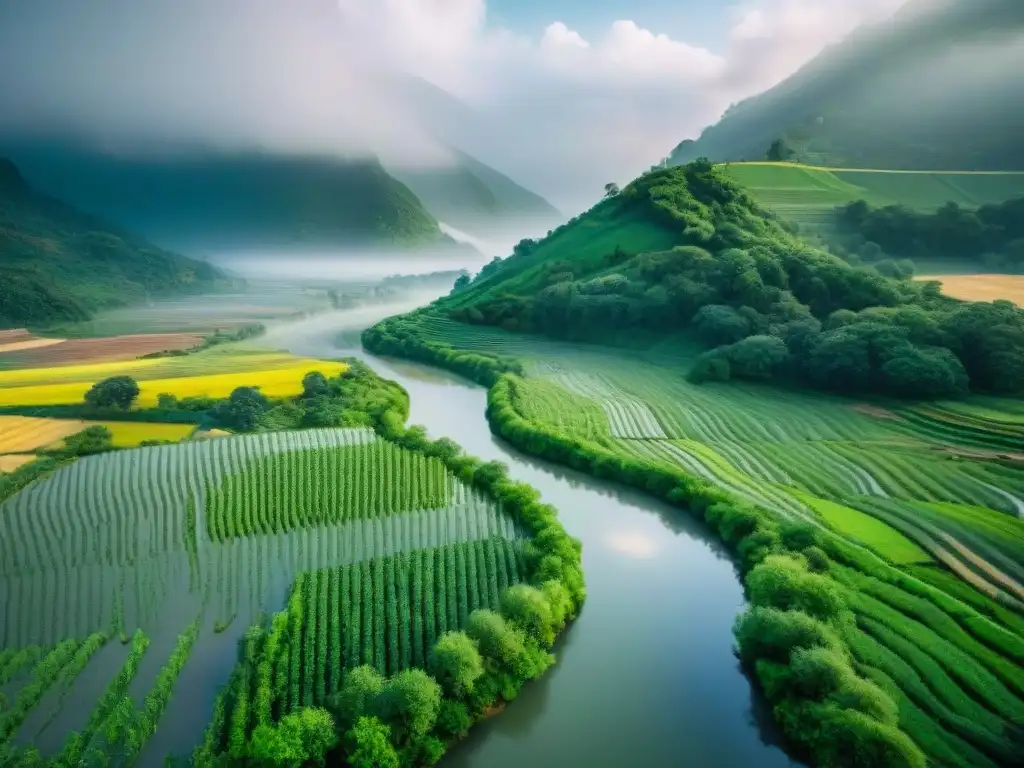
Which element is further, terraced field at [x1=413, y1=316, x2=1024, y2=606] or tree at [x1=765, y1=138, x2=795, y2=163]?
tree at [x1=765, y1=138, x2=795, y2=163]

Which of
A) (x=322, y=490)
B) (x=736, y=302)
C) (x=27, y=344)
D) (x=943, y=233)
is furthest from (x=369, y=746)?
(x=943, y=233)

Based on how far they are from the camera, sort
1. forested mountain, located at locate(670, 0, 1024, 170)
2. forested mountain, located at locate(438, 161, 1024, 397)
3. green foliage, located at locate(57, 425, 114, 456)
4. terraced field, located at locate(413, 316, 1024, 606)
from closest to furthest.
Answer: terraced field, located at locate(413, 316, 1024, 606)
green foliage, located at locate(57, 425, 114, 456)
forested mountain, located at locate(438, 161, 1024, 397)
forested mountain, located at locate(670, 0, 1024, 170)

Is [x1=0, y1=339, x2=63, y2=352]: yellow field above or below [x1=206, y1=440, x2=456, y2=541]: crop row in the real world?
above

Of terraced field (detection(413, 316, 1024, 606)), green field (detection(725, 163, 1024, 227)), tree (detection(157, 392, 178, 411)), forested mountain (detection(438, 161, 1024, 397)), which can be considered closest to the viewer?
terraced field (detection(413, 316, 1024, 606))

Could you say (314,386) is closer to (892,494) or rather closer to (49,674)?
(49,674)

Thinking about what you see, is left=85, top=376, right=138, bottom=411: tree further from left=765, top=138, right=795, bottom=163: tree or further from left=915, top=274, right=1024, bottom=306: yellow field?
left=765, top=138, right=795, bottom=163: tree

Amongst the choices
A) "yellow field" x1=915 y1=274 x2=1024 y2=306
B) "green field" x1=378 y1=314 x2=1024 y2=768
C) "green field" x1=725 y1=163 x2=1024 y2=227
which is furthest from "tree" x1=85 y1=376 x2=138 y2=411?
"green field" x1=725 y1=163 x2=1024 y2=227

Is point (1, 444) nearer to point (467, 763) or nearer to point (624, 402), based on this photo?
point (467, 763)
